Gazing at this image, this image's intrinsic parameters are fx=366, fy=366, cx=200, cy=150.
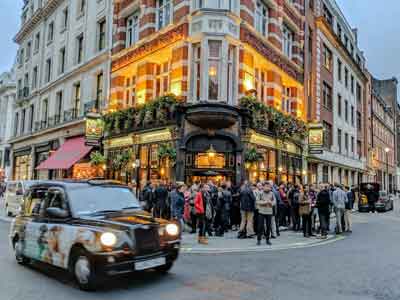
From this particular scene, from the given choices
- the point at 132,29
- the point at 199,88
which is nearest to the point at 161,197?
the point at 199,88

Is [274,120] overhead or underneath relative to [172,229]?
overhead

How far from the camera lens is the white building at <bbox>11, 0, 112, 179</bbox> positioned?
973 inches

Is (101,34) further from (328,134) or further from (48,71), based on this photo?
(328,134)

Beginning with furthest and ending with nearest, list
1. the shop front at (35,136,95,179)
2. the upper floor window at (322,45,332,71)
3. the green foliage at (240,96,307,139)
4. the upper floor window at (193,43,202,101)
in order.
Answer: the upper floor window at (322,45,332,71) < the shop front at (35,136,95,179) < the green foliage at (240,96,307,139) < the upper floor window at (193,43,202,101)

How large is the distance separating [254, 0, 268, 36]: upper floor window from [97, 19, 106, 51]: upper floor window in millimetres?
10582

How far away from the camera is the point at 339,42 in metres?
32.9

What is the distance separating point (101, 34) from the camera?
25.1m

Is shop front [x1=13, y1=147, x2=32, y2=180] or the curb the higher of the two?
shop front [x1=13, y1=147, x2=32, y2=180]

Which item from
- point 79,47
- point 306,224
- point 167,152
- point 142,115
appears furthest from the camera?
point 79,47

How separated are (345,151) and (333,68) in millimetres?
7877

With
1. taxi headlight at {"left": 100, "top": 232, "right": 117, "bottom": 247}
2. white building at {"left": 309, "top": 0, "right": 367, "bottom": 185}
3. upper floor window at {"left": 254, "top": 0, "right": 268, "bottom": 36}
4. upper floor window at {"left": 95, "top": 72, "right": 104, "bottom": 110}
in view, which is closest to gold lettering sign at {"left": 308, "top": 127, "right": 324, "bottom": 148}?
white building at {"left": 309, "top": 0, "right": 367, "bottom": 185}

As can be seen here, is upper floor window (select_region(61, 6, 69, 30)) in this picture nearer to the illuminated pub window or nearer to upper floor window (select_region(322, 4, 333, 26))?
the illuminated pub window

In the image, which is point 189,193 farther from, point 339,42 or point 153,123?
point 339,42

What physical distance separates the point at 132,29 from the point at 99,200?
17.4 metres
